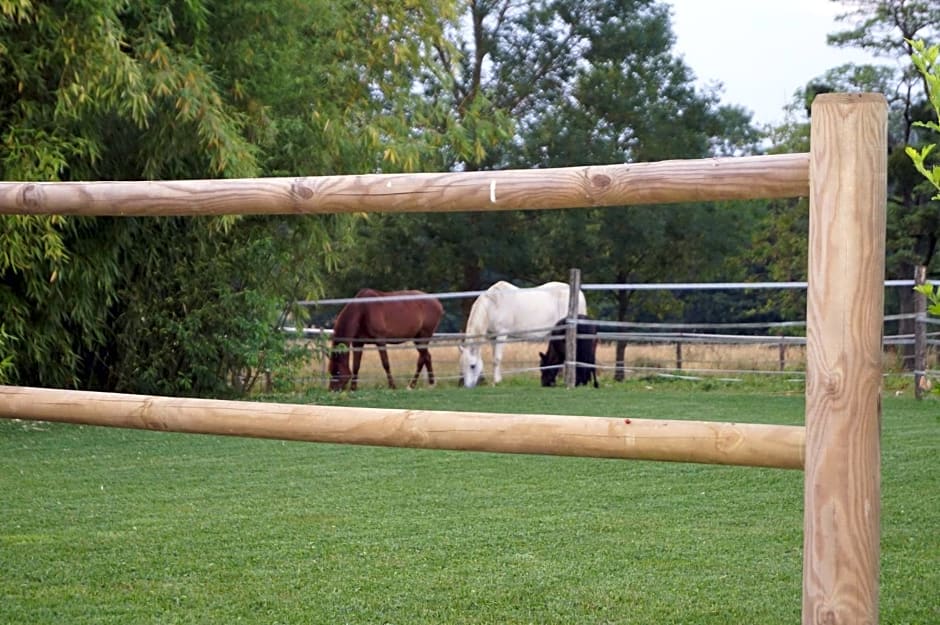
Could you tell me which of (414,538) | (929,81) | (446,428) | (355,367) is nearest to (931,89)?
(929,81)

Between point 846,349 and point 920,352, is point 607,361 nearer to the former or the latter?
point 920,352

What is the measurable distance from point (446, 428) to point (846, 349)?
520 millimetres

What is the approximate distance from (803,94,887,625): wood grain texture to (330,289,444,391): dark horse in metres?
8.71

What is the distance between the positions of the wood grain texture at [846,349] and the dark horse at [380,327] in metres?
8.71

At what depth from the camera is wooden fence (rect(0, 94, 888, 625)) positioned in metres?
1.27

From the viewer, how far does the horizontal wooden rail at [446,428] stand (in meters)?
1.34

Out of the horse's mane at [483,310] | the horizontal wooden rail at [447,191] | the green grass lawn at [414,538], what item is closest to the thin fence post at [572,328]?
the horse's mane at [483,310]

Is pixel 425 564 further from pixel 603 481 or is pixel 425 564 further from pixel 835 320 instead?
pixel 835 320

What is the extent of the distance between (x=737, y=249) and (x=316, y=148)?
8504 mm

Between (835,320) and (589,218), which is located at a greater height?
(589,218)

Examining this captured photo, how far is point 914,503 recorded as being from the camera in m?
3.58

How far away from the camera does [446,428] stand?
1.49m

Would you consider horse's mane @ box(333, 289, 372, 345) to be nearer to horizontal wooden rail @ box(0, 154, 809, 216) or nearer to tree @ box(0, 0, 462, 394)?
tree @ box(0, 0, 462, 394)

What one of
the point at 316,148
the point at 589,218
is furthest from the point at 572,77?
the point at 316,148
